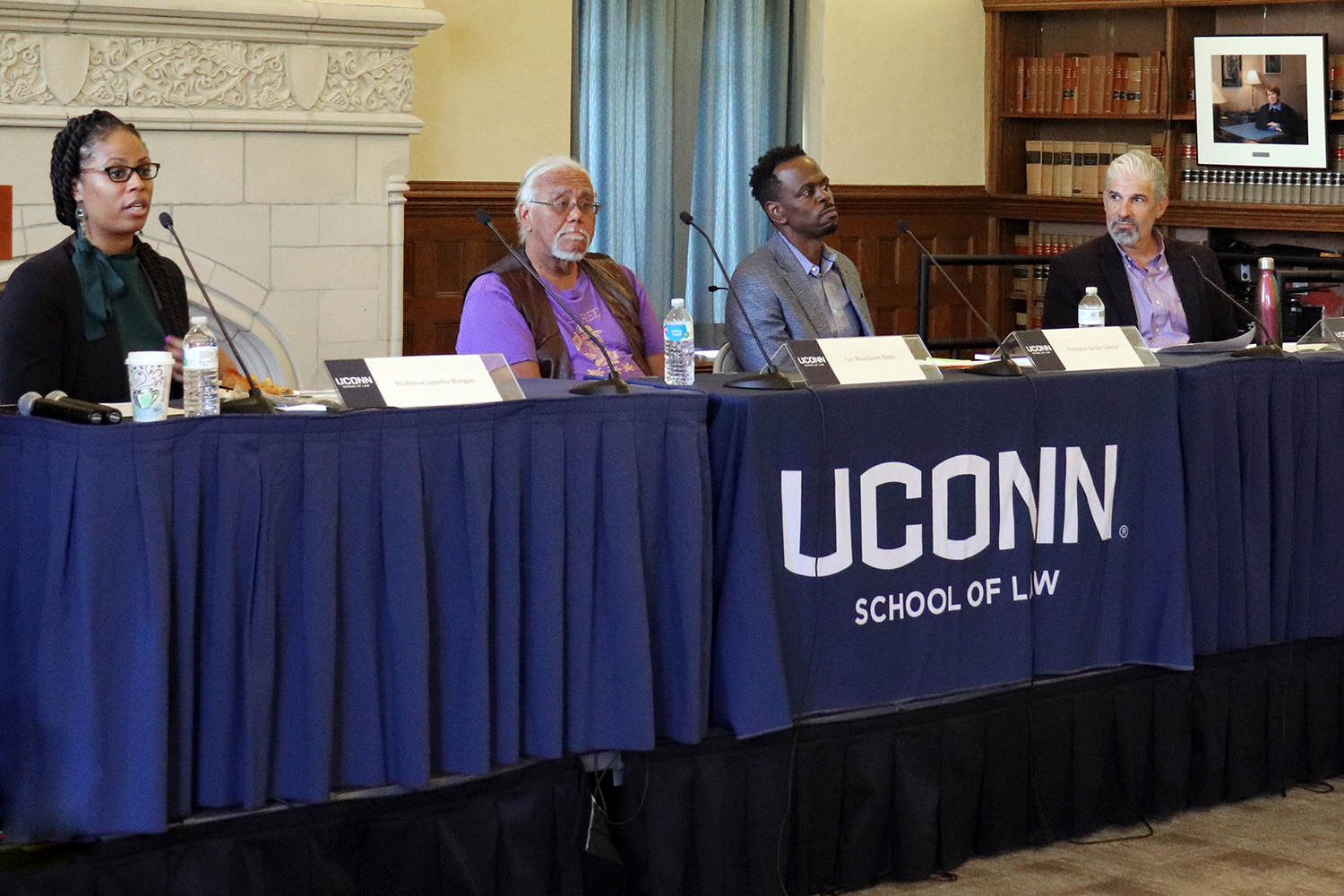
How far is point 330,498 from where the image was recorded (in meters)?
2.40

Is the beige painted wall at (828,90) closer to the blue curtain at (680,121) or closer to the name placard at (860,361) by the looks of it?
the blue curtain at (680,121)

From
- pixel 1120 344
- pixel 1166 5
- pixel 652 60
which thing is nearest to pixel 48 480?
pixel 1120 344

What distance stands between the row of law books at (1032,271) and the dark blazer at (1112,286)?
343 cm

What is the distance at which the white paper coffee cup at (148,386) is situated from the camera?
2.33 m

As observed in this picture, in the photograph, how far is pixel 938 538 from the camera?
2.93 m

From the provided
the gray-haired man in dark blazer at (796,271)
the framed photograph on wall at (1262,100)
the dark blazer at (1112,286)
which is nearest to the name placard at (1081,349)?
the gray-haired man in dark blazer at (796,271)

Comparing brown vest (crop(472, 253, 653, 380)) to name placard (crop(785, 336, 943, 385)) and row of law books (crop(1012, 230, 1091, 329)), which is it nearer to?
name placard (crop(785, 336, 943, 385))

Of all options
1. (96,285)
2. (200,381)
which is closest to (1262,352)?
(200,381)

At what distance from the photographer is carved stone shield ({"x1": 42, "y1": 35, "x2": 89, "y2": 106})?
5379 millimetres

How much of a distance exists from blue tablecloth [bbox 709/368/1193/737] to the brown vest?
84 centimetres

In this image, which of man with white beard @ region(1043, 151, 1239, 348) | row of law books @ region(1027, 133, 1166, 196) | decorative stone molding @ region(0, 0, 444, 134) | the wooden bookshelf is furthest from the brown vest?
row of law books @ region(1027, 133, 1166, 196)

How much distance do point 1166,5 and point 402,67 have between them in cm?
345

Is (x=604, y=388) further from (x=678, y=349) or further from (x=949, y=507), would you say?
(x=949, y=507)

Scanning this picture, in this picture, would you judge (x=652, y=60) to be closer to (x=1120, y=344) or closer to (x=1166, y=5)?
(x=1166, y=5)
